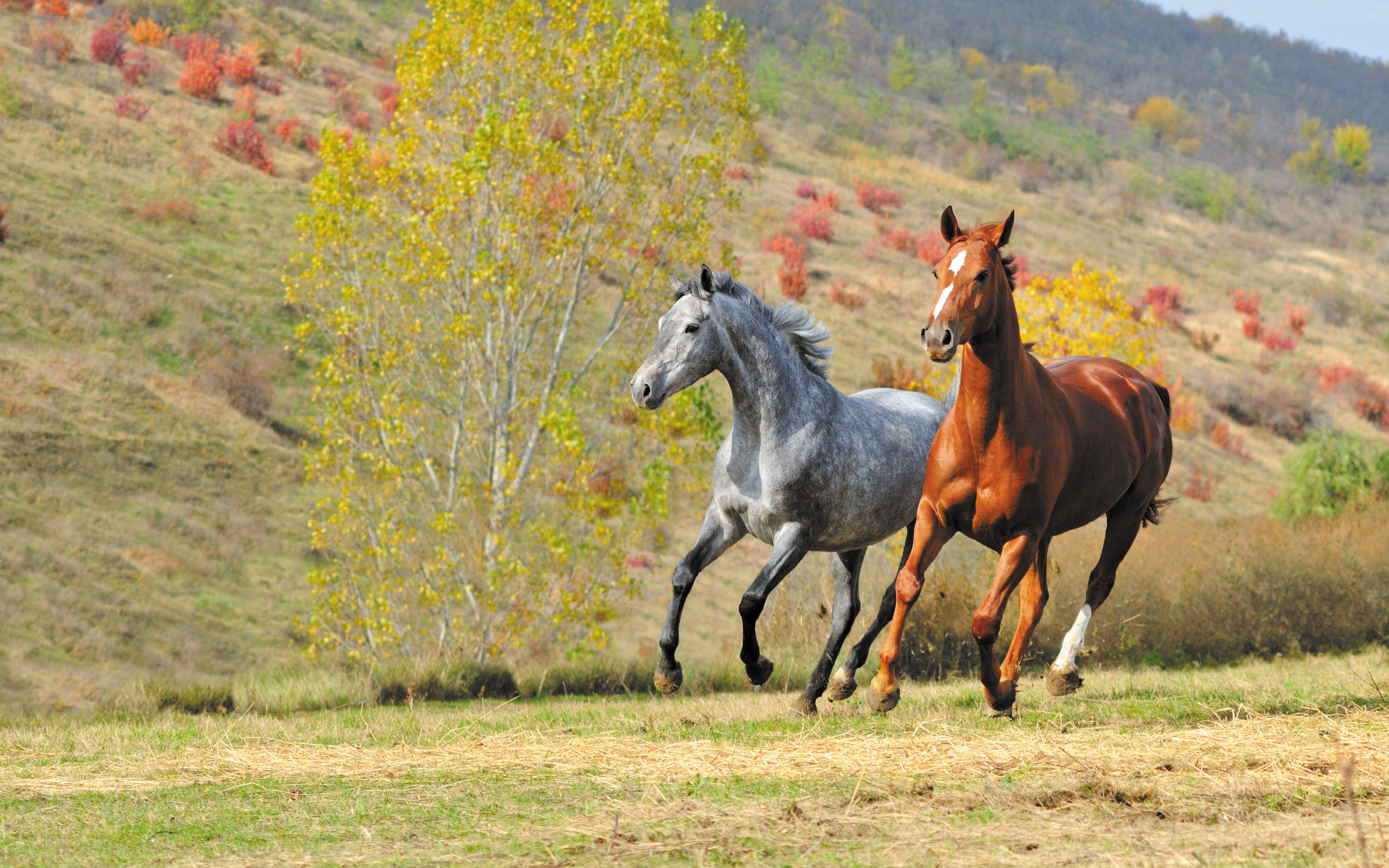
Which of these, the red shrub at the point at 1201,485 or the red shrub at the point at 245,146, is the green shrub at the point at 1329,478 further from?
the red shrub at the point at 245,146

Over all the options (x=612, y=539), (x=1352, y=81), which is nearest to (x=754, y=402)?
(x=612, y=539)

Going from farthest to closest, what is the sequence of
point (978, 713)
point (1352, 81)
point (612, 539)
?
point (1352, 81), point (612, 539), point (978, 713)

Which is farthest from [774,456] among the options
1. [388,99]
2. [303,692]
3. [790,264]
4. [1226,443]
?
[388,99]

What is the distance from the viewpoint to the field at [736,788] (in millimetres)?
4305

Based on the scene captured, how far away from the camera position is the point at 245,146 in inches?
1377

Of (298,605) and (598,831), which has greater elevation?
(598,831)

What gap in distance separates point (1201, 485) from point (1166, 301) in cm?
1760

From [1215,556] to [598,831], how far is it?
1244 cm

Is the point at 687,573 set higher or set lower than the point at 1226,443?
higher

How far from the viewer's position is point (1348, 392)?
42.8m

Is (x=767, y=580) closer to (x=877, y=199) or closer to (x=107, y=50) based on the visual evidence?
(x=107, y=50)

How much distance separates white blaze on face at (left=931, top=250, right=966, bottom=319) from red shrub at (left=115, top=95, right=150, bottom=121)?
34233mm

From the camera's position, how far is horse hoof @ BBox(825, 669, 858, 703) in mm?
7984

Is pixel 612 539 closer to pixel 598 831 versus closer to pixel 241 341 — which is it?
pixel 598 831
